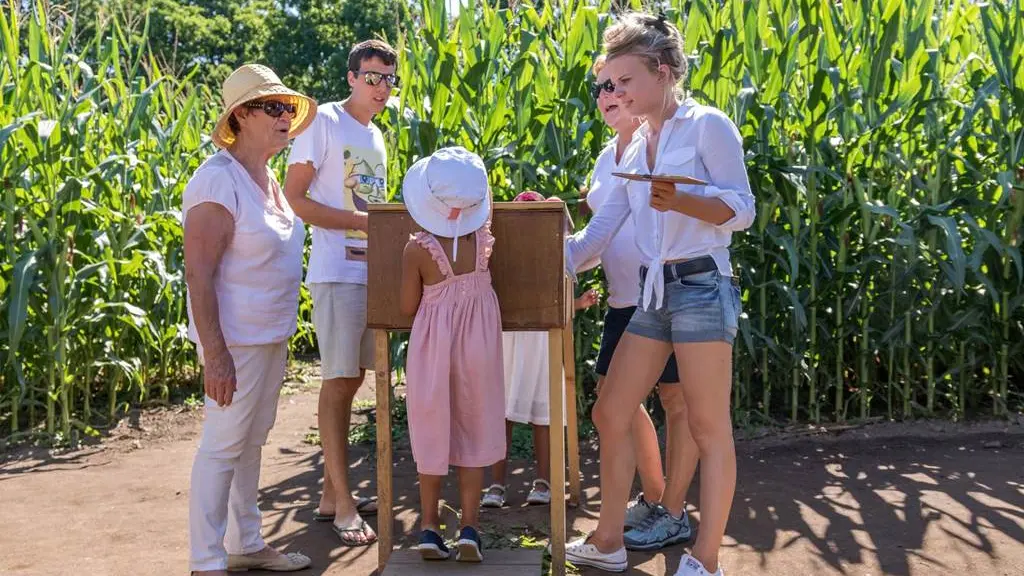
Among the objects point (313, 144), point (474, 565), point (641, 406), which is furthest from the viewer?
point (313, 144)

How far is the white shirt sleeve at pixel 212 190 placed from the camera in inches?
128

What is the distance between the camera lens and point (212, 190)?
327 cm

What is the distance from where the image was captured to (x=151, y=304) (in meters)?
6.59

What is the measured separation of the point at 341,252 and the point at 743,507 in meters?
1.98

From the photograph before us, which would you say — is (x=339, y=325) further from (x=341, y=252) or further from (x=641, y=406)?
(x=641, y=406)

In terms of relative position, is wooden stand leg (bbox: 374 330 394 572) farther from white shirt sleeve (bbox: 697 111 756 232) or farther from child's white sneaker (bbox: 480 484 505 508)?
white shirt sleeve (bbox: 697 111 756 232)

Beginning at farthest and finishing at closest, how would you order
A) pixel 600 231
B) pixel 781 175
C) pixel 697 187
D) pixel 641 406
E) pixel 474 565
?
1. pixel 781 175
2. pixel 641 406
3. pixel 600 231
4. pixel 474 565
5. pixel 697 187

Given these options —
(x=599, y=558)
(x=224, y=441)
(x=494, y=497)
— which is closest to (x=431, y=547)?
(x=599, y=558)

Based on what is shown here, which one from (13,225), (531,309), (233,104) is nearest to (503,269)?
(531,309)

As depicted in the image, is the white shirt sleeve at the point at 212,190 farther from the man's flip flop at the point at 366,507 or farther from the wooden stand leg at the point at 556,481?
the man's flip flop at the point at 366,507

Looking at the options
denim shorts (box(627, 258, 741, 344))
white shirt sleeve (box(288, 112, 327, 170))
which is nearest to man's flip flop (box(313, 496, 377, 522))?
white shirt sleeve (box(288, 112, 327, 170))

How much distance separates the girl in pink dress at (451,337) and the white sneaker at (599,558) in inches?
15.5

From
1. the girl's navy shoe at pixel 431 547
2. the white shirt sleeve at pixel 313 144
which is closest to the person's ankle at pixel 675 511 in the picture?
the girl's navy shoe at pixel 431 547

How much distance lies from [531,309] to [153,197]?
380 cm
